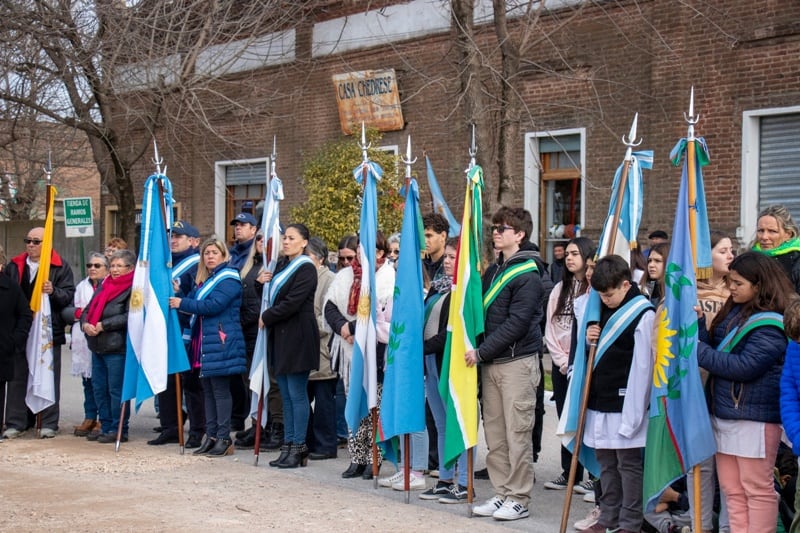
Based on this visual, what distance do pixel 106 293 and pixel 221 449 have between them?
205cm

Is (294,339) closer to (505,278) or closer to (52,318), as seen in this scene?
(505,278)

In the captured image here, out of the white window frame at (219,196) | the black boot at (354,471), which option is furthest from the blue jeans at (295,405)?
the white window frame at (219,196)

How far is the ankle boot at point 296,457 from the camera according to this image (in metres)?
9.26

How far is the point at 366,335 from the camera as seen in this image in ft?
28.8

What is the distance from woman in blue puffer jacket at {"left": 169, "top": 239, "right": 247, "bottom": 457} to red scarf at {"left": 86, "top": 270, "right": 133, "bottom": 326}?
38.4 inches

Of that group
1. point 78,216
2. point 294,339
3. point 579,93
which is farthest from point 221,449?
point 78,216

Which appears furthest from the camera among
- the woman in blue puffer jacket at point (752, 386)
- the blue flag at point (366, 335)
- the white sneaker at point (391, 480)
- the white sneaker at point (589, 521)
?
the blue flag at point (366, 335)

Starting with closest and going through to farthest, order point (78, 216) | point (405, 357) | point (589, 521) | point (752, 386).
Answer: point (752, 386) → point (589, 521) → point (405, 357) → point (78, 216)

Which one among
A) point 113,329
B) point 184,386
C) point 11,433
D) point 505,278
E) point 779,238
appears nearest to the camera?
point 505,278

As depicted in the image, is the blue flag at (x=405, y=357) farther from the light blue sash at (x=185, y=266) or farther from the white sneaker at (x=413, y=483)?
the light blue sash at (x=185, y=266)

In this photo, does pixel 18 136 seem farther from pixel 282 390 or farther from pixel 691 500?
pixel 691 500

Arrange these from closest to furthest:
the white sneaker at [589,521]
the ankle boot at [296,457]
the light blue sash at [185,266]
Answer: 1. the white sneaker at [589,521]
2. the ankle boot at [296,457]
3. the light blue sash at [185,266]

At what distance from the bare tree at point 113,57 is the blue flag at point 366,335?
8.50 m

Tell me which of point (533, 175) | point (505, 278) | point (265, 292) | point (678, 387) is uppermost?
point (533, 175)
